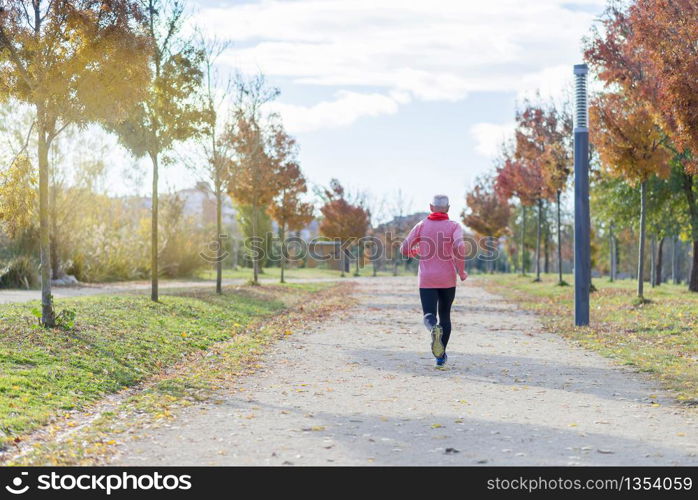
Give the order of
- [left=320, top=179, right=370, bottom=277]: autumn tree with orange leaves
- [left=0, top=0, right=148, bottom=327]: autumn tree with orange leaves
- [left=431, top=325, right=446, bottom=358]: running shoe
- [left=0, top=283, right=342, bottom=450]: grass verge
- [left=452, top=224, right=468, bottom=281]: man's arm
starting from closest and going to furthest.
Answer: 1. [left=0, top=283, right=342, bottom=450]: grass verge
2. [left=431, top=325, right=446, bottom=358]: running shoe
3. [left=452, top=224, right=468, bottom=281]: man's arm
4. [left=0, top=0, right=148, bottom=327]: autumn tree with orange leaves
5. [left=320, top=179, right=370, bottom=277]: autumn tree with orange leaves

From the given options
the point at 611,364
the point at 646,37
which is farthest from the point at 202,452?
the point at 646,37

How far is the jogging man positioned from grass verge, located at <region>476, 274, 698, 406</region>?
101 inches

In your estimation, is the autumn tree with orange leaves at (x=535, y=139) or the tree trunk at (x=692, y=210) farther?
the autumn tree with orange leaves at (x=535, y=139)

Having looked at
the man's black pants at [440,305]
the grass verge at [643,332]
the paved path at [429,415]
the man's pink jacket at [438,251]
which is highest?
the man's pink jacket at [438,251]

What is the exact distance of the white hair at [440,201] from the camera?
10523 millimetres

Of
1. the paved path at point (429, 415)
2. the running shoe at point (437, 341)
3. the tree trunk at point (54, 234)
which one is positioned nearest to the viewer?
the paved path at point (429, 415)

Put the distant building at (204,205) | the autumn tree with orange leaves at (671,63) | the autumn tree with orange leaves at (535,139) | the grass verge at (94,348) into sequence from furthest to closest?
the autumn tree with orange leaves at (535,139) → the distant building at (204,205) → the autumn tree with orange leaves at (671,63) → the grass verge at (94,348)

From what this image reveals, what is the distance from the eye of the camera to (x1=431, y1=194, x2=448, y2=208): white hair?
414 inches

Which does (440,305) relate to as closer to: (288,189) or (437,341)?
(437,341)

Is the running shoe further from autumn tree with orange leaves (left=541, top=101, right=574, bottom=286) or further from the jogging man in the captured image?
autumn tree with orange leaves (left=541, top=101, right=574, bottom=286)

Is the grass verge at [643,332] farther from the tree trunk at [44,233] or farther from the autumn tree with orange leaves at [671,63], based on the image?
the tree trunk at [44,233]

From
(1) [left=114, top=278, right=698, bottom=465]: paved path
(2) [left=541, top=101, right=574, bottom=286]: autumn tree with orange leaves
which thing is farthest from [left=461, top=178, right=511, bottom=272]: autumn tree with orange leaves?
(1) [left=114, top=278, right=698, bottom=465]: paved path

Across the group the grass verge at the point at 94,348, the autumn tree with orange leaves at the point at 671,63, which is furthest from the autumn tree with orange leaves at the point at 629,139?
the grass verge at the point at 94,348

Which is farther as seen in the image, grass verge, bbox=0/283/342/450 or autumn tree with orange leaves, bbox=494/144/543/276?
autumn tree with orange leaves, bbox=494/144/543/276
